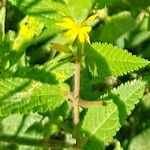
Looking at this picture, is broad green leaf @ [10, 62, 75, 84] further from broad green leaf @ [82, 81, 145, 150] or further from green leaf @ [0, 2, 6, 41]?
→ green leaf @ [0, 2, 6, 41]

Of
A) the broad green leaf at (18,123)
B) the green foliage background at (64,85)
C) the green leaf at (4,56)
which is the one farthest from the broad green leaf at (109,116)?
the broad green leaf at (18,123)

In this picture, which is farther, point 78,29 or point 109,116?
point 109,116

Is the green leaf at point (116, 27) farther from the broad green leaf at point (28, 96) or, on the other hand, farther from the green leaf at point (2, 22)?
the broad green leaf at point (28, 96)

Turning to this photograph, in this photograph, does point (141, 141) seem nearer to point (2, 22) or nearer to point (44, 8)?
point (2, 22)

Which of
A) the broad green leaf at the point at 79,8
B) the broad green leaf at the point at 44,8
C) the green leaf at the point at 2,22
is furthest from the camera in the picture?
the green leaf at the point at 2,22

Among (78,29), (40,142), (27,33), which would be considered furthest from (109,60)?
(27,33)

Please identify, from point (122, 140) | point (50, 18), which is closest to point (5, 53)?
point (50, 18)
